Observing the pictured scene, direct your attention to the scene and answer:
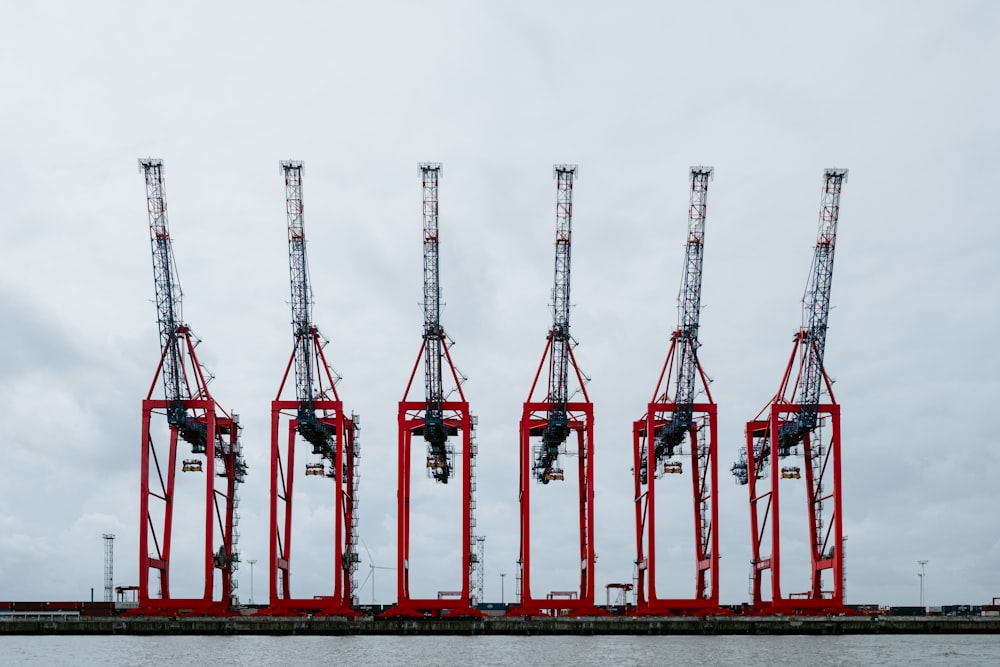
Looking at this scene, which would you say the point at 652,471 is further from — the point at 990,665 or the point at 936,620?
the point at 990,665

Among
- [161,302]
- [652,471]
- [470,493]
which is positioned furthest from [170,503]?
[652,471]

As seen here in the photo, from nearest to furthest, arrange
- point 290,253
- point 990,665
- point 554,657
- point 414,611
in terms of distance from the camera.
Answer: point 990,665
point 554,657
point 414,611
point 290,253

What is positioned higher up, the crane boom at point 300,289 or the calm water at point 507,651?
the crane boom at point 300,289

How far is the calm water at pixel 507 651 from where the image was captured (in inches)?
2864

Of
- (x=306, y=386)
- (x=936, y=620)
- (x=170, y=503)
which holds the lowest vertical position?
(x=936, y=620)

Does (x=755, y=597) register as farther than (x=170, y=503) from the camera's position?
Yes

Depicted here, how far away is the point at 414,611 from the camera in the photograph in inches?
3952

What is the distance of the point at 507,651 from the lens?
80.9m

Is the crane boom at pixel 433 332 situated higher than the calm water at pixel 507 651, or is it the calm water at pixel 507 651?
the crane boom at pixel 433 332

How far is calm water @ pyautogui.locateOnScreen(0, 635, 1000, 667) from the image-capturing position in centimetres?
7275

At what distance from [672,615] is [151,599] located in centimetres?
3930

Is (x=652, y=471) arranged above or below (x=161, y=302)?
below

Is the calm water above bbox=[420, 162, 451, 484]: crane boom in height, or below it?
below

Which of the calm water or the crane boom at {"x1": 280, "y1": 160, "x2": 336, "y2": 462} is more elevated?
the crane boom at {"x1": 280, "y1": 160, "x2": 336, "y2": 462}
